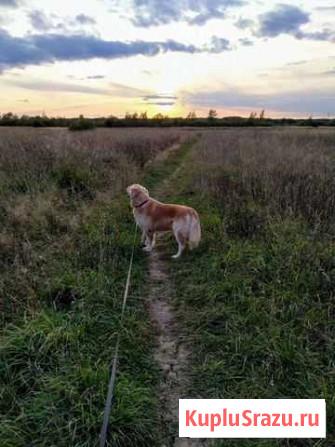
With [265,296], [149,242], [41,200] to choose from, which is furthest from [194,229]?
[41,200]

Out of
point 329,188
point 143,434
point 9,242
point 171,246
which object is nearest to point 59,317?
point 143,434

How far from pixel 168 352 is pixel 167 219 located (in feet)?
7.91

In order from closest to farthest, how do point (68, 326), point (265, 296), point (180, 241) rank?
1. point (68, 326)
2. point (265, 296)
3. point (180, 241)

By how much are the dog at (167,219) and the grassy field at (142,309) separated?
→ 0.94 feet

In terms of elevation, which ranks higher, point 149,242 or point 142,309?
point 149,242

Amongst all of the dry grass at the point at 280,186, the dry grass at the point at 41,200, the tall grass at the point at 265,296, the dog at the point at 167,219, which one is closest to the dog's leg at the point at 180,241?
the dog at the point at 167,219

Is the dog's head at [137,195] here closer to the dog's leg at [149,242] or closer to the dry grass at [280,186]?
the dog's leg at [149,242]

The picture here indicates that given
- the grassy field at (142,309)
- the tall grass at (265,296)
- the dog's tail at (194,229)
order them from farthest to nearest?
the dog's tail at (194,229) < the tall grass at (265,296) < the grassy field at (142,309)

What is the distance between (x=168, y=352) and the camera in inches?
126

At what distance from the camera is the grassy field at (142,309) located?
95.7 inches

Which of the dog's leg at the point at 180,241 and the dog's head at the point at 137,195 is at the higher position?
the dog's head at the point at 137,195

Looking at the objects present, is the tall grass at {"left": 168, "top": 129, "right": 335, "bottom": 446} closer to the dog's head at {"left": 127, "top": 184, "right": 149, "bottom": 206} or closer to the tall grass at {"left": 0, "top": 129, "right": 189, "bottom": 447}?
the tall grass at {"left": 0, "top": 129, "right": 189, "bottom": 447}

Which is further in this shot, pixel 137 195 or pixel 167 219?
pixel 137 195

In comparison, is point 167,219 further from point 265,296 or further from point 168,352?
point 168,352
